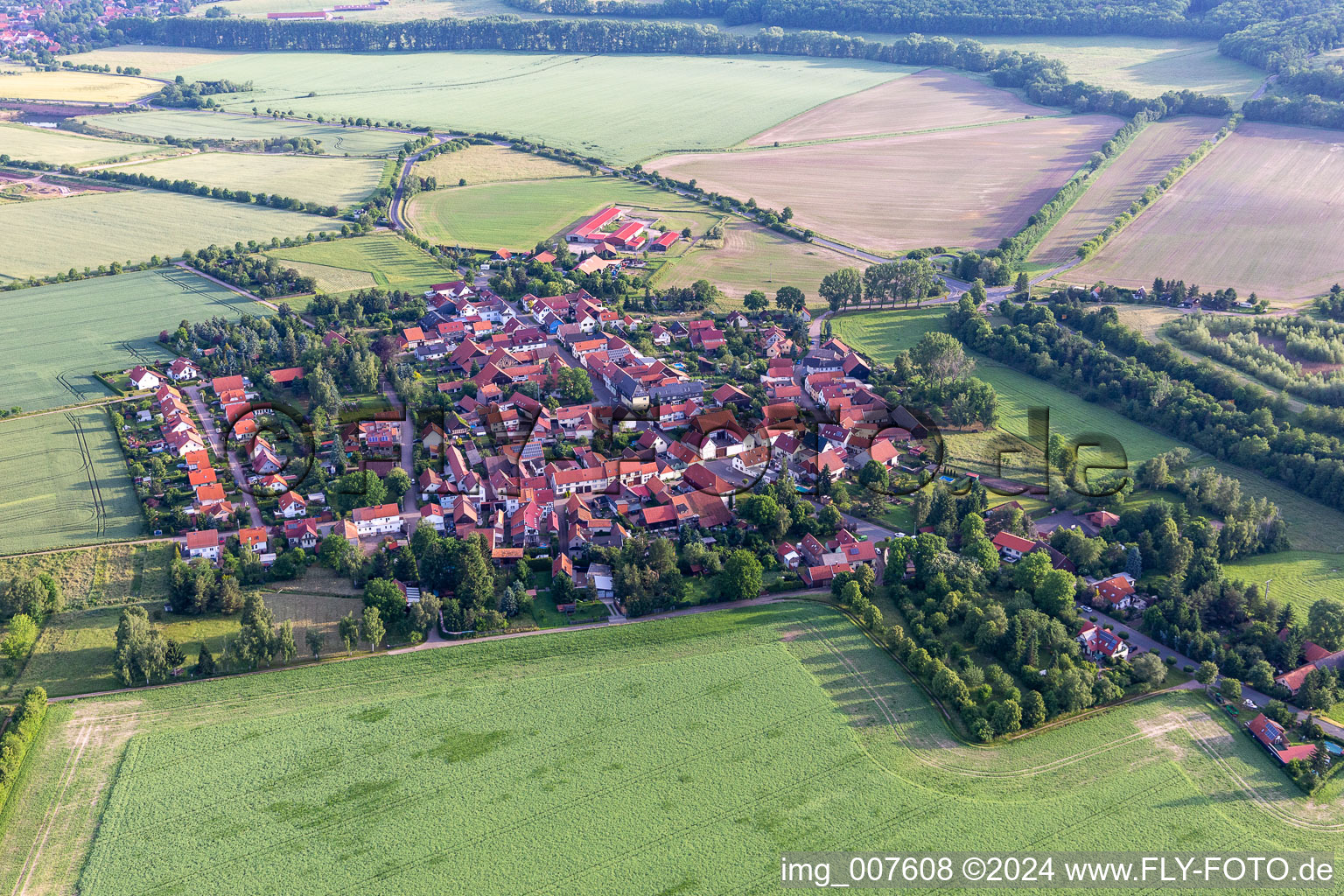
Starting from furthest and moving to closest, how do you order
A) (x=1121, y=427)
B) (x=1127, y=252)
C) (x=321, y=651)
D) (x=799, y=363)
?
(x=1127, y=252) → (x=799, y=363) → (x=1121, y=427) → (x=321, y=651)

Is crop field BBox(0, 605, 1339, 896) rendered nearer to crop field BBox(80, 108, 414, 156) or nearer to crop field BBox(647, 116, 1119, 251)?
crop field BBox(647, 116, 1119, 251)

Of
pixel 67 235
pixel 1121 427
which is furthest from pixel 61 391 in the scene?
pixel 1121 427

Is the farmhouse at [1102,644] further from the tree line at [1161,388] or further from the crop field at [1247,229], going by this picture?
the crop field at [1247,229]

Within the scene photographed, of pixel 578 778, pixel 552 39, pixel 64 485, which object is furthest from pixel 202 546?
pixel 552 39

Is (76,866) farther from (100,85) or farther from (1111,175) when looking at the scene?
(100,85)

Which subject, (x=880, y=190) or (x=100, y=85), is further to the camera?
(x=100, y=85)

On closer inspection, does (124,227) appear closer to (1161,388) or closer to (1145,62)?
(1161,388)

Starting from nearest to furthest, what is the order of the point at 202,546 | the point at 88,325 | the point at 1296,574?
the point at 202,546
the point at 1296,574
the point at 88,325
